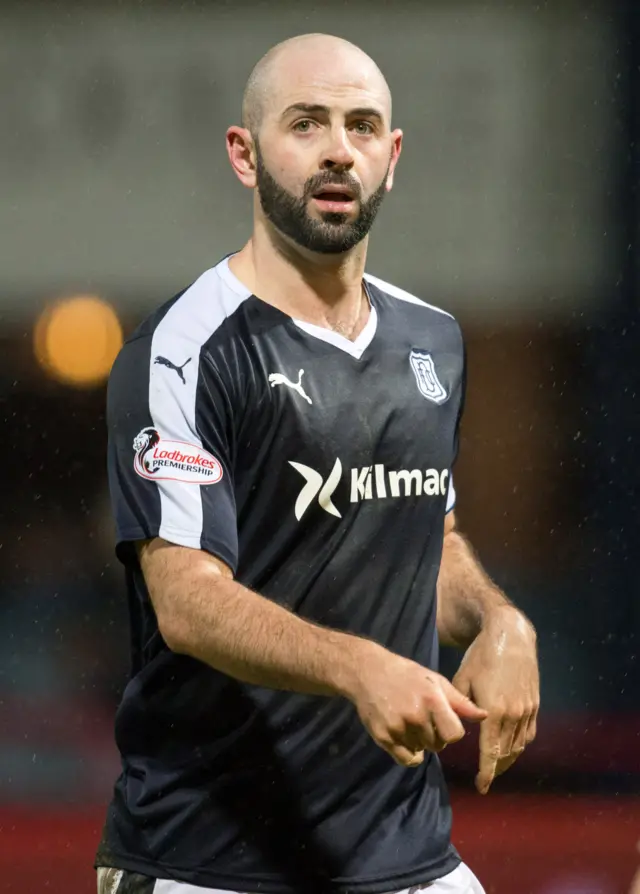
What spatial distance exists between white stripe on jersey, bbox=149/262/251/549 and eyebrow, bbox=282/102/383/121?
0.28 m

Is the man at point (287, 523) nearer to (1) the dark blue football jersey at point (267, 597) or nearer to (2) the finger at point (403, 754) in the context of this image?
(1) the dark blue football jersey at point (267, 597)

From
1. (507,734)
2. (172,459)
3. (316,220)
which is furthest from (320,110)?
(507,734)

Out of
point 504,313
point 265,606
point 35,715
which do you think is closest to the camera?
point 265,606

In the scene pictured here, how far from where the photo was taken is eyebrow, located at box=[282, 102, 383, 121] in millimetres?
2510

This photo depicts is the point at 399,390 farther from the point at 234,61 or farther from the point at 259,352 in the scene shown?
the point at 234,61

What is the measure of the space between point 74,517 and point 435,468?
3484 millimetres

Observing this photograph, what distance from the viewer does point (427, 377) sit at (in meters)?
2.66

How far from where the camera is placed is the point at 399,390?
8.50 ft

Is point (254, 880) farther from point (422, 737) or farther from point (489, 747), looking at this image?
point (422, 737)

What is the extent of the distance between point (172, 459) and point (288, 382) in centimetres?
22

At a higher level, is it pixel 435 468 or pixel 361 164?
pixel 361 164

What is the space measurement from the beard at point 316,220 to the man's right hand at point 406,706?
730 millimetres

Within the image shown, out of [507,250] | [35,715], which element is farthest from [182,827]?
[507,250]

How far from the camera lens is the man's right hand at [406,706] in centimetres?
195
